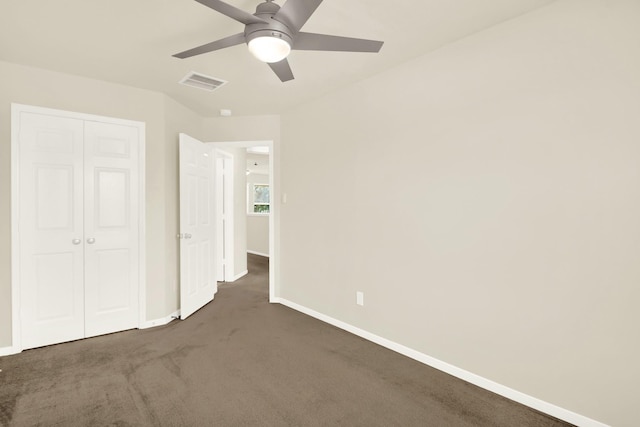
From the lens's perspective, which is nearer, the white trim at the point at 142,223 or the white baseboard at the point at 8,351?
the white baseboard at the point at 8,351

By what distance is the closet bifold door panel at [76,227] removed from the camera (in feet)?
9.36

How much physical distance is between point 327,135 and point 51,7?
2433mm

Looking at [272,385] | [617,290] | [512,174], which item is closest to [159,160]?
[272,385]

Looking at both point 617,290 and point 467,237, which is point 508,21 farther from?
point 617,290

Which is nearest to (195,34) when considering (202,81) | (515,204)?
(202,81)

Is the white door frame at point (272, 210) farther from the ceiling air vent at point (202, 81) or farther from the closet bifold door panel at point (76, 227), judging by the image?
the closet bifold door panel at point (76, 227)

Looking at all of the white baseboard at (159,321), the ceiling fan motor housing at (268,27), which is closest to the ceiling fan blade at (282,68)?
the ceiling fan motor housing at (268,27)

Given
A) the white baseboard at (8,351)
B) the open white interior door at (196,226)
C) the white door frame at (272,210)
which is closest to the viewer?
the white baseboard at (8,351)

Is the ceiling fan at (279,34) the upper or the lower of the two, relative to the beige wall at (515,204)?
upper

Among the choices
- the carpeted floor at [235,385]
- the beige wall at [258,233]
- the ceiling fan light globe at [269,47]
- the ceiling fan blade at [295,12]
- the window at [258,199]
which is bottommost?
the carpeted floor at [235,385]

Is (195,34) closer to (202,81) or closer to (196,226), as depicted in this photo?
(202,81)

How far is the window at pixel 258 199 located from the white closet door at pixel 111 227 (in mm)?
6405

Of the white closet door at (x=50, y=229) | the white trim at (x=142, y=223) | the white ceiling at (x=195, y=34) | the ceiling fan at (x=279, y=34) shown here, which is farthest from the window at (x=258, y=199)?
the ceiling fan at (x=279, y=34)

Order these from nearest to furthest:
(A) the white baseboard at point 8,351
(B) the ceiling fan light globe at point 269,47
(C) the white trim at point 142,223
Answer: (B) the ceiling fan light globe at point 269,47
(A) the white baseboard at point 8,351
(C) the white trim at point 142,223
